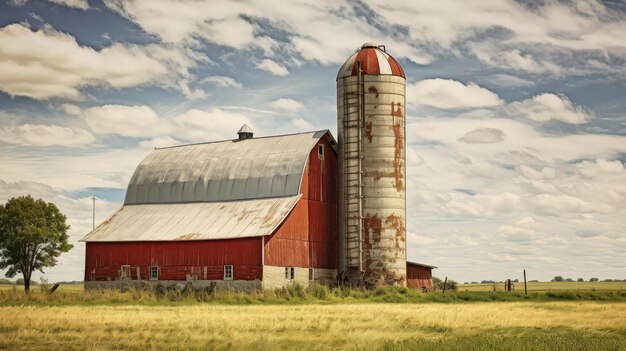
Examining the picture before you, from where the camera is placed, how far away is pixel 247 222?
5288 centimetres

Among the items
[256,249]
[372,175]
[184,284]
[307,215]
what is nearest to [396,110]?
[372,175]

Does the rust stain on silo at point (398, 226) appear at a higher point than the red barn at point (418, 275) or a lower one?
higher

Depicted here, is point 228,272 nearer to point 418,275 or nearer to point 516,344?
point 418,275

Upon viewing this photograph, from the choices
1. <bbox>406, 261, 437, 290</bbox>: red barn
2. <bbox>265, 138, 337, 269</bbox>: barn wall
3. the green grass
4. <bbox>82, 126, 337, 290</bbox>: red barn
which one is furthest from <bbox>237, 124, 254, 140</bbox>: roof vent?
the green grass

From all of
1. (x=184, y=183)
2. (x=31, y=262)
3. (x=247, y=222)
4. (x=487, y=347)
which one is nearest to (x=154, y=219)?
(x=184, y=183)

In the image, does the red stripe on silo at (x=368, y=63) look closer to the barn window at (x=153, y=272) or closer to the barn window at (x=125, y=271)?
the barn window at (x=153, y=272)

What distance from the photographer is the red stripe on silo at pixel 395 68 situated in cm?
5588

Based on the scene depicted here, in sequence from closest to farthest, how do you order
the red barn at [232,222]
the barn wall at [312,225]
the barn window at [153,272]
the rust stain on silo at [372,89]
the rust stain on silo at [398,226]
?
1. the red barn at [232,222]
2. the barn wall at [312,225]
3. the rust stain on silo at [398,226]
4. the barn window at [153,272]
5. the rust stain on silo at [372,89]

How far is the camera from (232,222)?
53719mm

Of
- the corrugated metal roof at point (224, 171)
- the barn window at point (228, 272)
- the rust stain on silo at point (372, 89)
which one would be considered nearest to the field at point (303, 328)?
the barn window at point (228, 272)

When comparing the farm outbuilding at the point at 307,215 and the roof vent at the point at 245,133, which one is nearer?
the farm outbuilding at the point at 307,215

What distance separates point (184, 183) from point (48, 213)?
475 inches

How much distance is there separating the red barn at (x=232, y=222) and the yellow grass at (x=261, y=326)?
14.7 metres

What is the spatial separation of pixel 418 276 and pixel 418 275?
0.09 m
